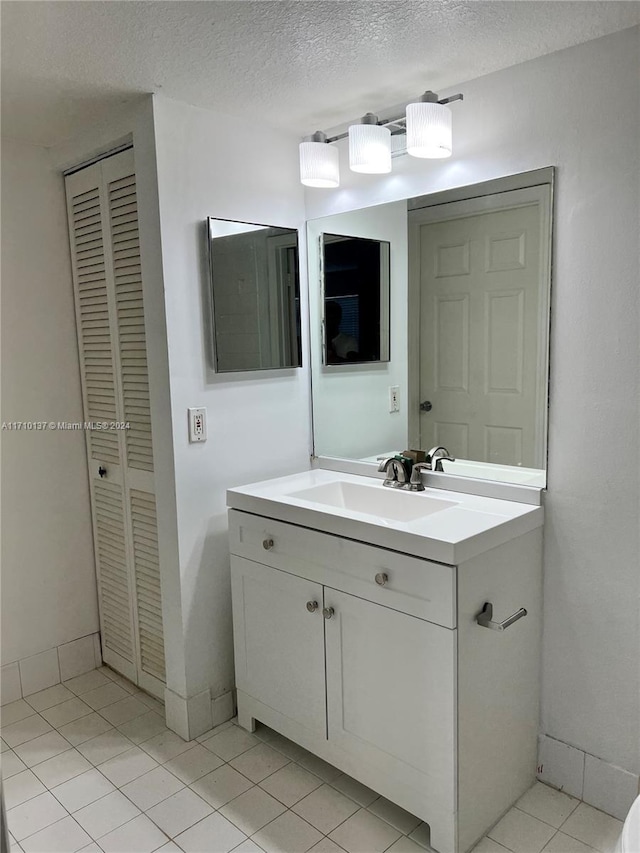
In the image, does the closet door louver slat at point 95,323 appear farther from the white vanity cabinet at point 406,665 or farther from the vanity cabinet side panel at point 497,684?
the vanity cabinet side panel at point 497,684

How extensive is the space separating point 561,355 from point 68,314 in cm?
188

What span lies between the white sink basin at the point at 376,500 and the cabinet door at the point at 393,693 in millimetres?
401

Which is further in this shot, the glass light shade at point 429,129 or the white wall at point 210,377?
the white wall at point 210,377

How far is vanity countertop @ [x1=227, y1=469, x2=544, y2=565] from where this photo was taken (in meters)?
1.67

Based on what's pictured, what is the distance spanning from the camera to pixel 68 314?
2607 millimetres

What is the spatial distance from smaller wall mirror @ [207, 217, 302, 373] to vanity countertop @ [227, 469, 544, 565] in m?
0.46

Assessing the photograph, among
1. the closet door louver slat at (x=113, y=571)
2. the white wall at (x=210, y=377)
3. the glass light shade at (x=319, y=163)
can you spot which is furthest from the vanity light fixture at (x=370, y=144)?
the closet door louver slat at (x=113, y=571)

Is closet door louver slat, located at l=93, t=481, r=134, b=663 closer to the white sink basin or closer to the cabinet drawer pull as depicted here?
the white sink basin

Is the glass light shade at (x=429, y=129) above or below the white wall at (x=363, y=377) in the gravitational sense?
above

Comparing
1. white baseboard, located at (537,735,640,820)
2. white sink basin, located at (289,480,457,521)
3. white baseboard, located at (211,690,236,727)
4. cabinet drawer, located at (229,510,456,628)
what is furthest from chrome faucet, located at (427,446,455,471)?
white baseboard, located at (211,690,236,727)

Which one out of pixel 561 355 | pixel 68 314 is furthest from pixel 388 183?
pixel 68 314

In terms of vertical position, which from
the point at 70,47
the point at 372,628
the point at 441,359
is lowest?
the point at 372,628

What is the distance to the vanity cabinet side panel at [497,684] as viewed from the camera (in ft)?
5.54

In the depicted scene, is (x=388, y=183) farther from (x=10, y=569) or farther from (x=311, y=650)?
(x=10, y=569)
